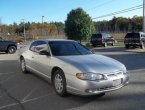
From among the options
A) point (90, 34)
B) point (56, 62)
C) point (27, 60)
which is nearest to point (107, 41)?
point (90, 34)

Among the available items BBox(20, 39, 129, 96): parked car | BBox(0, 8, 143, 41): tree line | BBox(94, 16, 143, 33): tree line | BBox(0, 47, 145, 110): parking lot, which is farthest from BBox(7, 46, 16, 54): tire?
BBox(94, 16, 143, 33): tree line

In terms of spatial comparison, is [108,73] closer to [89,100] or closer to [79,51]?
[89,100]

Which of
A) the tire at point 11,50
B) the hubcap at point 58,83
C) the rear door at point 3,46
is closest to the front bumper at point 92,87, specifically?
the hubcap at point 58,83

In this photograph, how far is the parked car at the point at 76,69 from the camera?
21.7ft

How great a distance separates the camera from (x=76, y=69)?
6840mm

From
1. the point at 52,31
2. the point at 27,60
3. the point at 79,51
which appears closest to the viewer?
the point at 79,51

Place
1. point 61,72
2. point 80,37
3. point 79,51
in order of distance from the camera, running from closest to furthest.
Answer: point 61,72 < point 79,51 < point 80,37

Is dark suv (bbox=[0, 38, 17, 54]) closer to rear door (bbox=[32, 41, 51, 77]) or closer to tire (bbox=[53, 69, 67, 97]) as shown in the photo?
rear door (bbox=[32, 41, 51, 77])

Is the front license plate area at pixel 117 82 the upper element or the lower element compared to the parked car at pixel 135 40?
lower

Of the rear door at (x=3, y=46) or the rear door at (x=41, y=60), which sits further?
the rear door at (x=3, y=46)

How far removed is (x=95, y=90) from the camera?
6.59m

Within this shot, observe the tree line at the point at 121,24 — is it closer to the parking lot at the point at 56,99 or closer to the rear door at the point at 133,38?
the rear door at the point at 133,38

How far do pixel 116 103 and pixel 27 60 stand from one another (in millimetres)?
4557

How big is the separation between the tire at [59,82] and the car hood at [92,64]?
0.37 m
